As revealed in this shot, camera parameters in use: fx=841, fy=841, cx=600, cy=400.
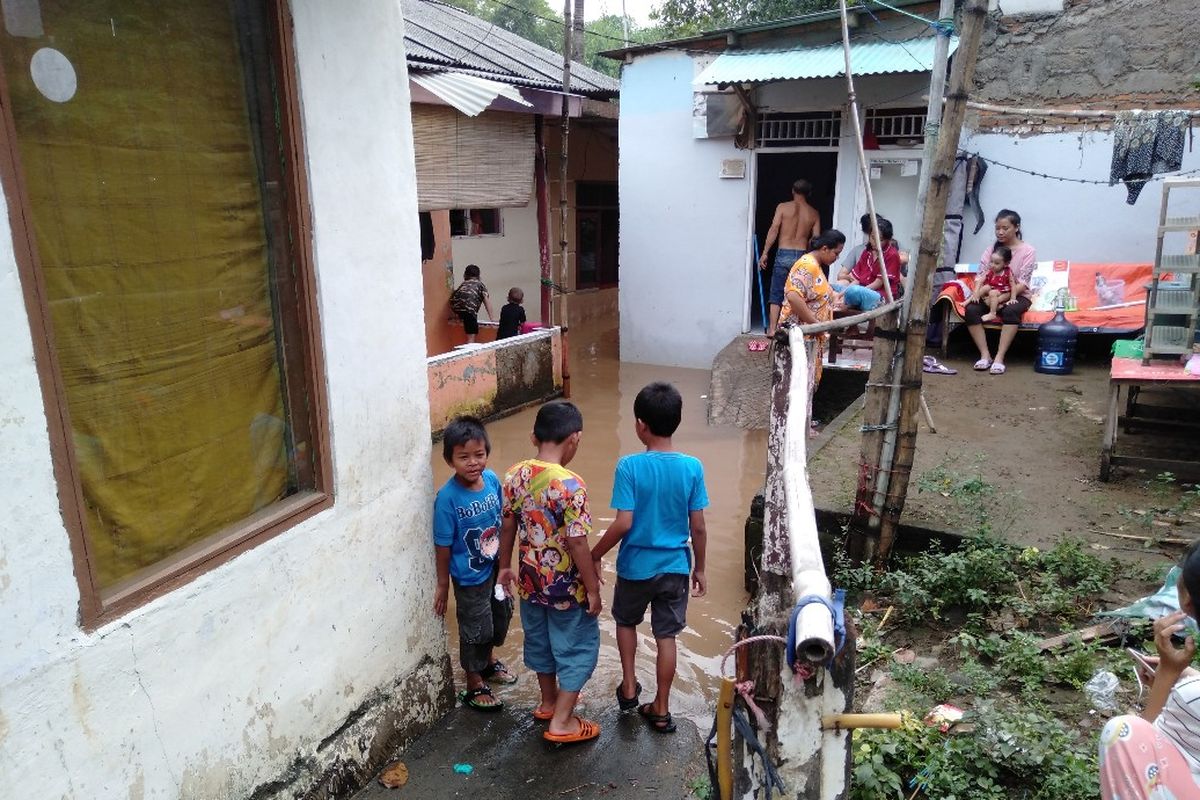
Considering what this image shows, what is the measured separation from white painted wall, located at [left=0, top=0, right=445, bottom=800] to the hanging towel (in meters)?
8.11

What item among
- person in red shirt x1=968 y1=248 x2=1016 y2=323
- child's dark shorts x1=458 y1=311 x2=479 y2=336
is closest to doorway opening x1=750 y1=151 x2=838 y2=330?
person in red shirt x1=968 y1=248 x2=1016 y2=323

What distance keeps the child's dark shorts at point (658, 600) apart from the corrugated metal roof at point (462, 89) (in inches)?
194

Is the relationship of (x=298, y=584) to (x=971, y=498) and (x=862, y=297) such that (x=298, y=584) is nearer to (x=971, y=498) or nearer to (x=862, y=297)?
(x=971, y=498)

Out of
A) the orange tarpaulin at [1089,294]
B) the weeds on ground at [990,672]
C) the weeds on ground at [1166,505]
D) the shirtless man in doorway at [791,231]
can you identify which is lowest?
the weeds on ground at [990,672]

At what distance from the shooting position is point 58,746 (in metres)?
2.19

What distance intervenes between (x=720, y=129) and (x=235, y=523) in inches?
363

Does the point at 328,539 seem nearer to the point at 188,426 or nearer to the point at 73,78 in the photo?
the point at 188,426

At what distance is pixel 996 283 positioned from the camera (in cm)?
→ 895

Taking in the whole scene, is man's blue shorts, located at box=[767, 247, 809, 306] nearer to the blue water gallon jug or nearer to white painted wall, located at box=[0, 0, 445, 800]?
the blue water gallon jug

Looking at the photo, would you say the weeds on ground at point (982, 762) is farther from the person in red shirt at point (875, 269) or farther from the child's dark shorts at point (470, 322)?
the child's dark shorts at point (470, 322)

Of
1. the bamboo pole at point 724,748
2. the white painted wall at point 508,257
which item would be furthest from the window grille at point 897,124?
the bamboo pole at point 724,748

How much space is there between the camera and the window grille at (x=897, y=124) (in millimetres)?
9727

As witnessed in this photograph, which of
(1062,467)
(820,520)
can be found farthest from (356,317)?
(1062,467)

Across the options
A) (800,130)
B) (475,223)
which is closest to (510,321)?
(475,223)
